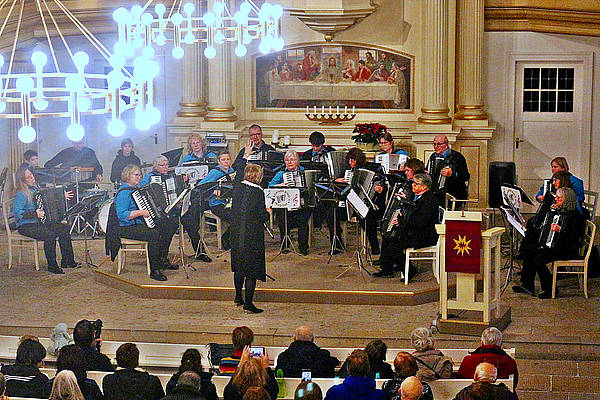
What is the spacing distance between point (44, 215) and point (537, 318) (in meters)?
5.41

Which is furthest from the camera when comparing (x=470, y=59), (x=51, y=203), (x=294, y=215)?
(x=470, y=59)

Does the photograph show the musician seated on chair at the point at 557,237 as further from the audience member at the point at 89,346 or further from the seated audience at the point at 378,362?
the audience member at the point at 89,346

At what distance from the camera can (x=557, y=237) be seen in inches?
434

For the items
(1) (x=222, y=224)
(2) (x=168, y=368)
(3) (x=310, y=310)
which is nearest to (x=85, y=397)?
(2) (x=168, y=368)

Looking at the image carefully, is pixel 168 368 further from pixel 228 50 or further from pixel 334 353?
pixel 228 50

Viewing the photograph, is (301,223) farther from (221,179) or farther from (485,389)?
(485,389)

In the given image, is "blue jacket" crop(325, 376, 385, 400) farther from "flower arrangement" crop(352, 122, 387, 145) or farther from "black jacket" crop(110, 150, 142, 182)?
"flower arrangement" crop(352, 122, 387, 145)

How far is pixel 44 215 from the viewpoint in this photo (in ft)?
40.3

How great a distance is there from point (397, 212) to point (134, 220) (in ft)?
9.12

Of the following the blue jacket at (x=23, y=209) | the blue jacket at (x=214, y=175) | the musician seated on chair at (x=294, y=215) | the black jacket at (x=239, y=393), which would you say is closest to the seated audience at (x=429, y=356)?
the black jacket at (x=239, y=393)

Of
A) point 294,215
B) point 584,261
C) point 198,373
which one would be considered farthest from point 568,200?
point 198,373

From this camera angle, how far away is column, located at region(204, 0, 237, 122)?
16.2 meters

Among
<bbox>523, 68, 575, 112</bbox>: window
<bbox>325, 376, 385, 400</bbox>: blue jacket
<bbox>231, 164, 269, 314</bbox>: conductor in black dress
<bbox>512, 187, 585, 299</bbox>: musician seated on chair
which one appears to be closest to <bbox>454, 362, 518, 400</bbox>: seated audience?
<bbox>325, 376, 385, 400</bbox>: blue jacket

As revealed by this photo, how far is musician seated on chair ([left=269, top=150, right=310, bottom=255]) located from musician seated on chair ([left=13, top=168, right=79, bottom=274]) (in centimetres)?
245
